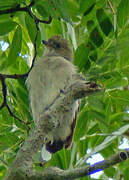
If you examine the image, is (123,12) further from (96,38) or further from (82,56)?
(82,56)

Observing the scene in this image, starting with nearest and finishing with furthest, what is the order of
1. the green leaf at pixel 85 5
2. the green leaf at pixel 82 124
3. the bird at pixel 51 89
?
the green leaf at pixel 85 5
the green leaf at pixel 82 124
the bird at pixel 51 89

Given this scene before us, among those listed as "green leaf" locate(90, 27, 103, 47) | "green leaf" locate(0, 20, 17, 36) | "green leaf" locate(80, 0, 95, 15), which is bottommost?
A: "green leaf" locate(90, 27, 103, 47)

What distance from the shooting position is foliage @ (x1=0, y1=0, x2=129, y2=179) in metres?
2.18

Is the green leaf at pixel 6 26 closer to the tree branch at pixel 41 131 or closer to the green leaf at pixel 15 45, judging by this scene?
the green leaf at pixel 15 45

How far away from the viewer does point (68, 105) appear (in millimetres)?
2197

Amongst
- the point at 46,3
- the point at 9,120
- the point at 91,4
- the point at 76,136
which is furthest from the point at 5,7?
the point at 76,136

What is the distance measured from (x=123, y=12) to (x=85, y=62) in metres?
0.53

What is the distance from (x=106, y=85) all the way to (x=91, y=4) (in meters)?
0.61

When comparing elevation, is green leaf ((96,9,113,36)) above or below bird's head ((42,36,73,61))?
above

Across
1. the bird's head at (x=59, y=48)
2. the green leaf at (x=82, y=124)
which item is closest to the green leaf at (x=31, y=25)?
the green leaf at (x=82, y=124)

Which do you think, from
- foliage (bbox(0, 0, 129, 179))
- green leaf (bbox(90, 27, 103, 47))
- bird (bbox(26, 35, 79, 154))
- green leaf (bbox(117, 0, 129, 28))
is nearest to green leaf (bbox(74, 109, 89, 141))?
foliage (bbox(0, 0, 129, 179))

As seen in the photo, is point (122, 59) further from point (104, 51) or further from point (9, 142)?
point (9, 142)

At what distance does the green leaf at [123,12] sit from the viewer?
2.18 m

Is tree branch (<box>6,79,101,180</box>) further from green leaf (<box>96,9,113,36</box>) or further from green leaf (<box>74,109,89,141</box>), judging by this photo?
green leaf (<box>74,109,89,141</box>)
